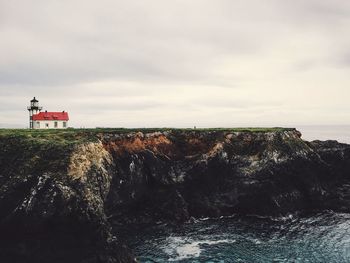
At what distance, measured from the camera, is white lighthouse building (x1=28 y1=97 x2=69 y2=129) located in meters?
98.2

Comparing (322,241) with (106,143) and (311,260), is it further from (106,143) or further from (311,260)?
(106,143)

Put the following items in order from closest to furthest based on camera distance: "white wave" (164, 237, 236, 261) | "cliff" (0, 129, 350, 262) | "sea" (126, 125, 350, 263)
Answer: "cliff" (0, 129, 350, 262) → "sea" (126, 125, 350, 263) → "white wave" (164, 237, 236, 261)

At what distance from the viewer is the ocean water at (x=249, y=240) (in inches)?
1833

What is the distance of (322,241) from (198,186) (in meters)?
23.3

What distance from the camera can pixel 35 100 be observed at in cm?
10062

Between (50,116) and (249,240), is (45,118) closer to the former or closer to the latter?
(50,116)

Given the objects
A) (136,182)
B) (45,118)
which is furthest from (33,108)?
(136,182)

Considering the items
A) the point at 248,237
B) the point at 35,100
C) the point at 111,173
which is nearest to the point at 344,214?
the point at 248,237

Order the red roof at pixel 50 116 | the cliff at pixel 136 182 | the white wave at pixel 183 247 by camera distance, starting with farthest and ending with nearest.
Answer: the red roof at pixel 50 116 → the white wave at pixel 183 247 → the cliff at pixel 136 182

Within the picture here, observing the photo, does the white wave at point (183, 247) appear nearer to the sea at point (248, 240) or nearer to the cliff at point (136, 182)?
the sea at point (248, 240)

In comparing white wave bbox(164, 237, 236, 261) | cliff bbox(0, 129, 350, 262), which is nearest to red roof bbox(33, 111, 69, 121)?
cliff bbox(0, 129, 350, 262)

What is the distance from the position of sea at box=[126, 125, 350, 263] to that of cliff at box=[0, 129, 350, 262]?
11.5ft

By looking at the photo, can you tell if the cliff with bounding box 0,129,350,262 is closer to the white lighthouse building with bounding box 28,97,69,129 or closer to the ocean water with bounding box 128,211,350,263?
the ocean water with bounding box 128,211,350,263

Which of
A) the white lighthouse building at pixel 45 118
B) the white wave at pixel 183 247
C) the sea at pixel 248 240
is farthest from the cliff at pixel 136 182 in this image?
the white lighthouse building at pixel 45 118
